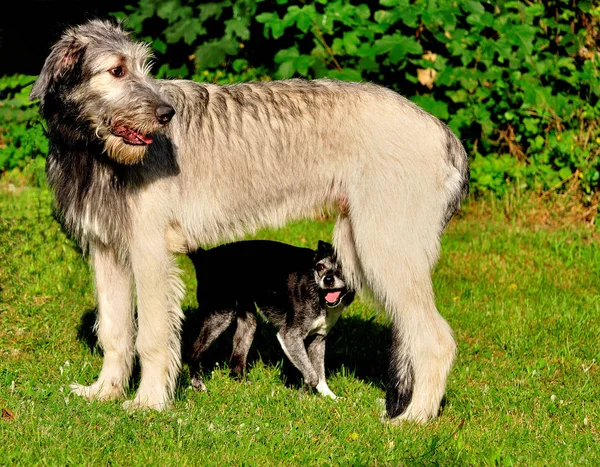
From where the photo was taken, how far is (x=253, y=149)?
215 inches

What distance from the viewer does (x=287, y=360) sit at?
266 inches

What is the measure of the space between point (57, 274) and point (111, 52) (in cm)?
296

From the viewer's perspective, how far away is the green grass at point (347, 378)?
Result: 4.92m

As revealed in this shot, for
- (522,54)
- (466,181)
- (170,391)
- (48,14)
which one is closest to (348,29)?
(522,54)

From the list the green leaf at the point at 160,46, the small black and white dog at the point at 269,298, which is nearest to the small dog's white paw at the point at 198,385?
the small black and white dog at the point at 269,298

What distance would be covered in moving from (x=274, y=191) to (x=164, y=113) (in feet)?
2.84

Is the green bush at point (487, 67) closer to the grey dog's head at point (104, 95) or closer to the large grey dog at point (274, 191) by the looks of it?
the large grey dog at point (274, 191)

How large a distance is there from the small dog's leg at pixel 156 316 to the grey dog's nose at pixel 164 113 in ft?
2.04

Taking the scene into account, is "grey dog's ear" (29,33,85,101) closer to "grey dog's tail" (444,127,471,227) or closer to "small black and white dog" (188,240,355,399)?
"small black and white dog" (188,240,355,399)

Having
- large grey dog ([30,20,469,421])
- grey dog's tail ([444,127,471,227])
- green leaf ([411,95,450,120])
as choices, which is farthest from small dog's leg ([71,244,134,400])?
green leaf ([411,95,450,120])

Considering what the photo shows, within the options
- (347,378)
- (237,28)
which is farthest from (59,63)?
(237,28)

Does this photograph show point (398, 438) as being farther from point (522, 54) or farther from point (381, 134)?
point (522, 54)

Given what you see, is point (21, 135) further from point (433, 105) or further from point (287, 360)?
point (287, 360)

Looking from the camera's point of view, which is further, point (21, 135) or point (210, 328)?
point (21, 135)
